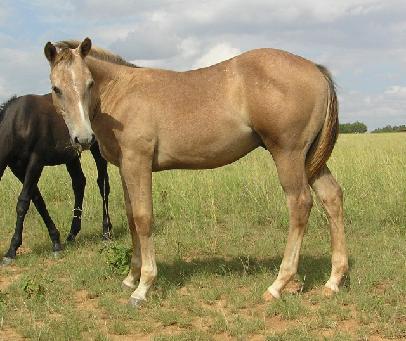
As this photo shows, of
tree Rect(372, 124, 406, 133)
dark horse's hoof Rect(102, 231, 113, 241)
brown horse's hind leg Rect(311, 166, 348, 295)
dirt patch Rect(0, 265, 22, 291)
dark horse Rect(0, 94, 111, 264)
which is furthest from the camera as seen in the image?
tree Rect(372, 124, 406, 133)

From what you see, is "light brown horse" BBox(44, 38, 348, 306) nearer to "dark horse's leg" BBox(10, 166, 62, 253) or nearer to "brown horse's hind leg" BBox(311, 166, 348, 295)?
"brown horse's hind leg" BBox(311, 166, 348, 295)

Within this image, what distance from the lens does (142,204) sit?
4922 mm

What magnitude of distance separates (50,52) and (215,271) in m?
3.04

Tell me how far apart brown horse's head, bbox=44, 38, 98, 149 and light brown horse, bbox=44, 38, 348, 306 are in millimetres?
11

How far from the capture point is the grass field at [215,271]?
13.8 feet

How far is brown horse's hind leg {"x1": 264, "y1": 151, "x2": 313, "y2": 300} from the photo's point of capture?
187 inches

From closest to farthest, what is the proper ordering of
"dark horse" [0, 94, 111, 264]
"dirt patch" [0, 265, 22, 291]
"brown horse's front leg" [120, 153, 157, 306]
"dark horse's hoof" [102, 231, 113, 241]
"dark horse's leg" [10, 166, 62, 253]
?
"brown horse's front leg" [120, 153, 157, 306] → "dirt patch" [0, 265, 22, 291] → "dark horse" [0, 94, 111, 264] → "dark horse's leg" [10, 166, 62, 253] → "dark horse's hoof" [102, 231, 113, 241]

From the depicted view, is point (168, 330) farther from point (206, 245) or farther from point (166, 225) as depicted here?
point (166, 225)

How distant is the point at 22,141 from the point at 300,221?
4.30m

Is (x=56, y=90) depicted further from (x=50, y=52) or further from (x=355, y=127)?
(x=355, y=127)

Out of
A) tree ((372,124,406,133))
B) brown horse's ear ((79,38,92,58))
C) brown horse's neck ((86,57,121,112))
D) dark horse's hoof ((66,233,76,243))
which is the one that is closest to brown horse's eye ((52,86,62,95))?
brown horse's ear ((79,38,92,58))

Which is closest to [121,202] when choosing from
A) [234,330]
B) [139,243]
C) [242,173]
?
[242,173]

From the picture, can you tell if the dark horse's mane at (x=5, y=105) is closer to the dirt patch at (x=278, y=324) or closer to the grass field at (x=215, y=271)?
the grass field at (x=215, y=271)

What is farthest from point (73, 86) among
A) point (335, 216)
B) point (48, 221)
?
point (48, 221)
